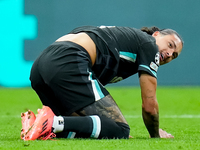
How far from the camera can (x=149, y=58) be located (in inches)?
115

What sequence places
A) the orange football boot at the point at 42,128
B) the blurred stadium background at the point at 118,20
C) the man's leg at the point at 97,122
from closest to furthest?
the orange football boot at the point at 42,128, the man's leg at the point at 97,122, the blurred stadium background at the point at 118,20

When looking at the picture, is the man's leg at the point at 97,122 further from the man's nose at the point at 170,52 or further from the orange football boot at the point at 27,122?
the man's nose at the point at 170,52

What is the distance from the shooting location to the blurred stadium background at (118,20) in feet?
31.2

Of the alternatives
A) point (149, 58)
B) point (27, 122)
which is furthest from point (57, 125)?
point (149, 58)

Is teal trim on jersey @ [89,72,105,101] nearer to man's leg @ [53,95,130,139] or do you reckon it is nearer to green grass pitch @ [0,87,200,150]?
man's leg @ [53,95,130,139]

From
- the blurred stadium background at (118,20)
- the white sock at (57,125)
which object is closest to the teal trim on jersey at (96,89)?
the white sock at (57,125)

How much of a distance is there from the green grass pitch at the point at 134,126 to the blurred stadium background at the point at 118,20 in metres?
1.56

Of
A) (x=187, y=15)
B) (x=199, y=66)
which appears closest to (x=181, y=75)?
(x=199, y=66)

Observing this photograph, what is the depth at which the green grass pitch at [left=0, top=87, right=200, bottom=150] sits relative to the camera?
2418mm

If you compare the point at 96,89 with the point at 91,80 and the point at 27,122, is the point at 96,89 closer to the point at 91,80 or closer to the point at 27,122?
the point at 91,80

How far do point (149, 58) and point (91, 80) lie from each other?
17.9 inches

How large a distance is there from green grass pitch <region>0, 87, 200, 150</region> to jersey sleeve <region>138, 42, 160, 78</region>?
492 mm

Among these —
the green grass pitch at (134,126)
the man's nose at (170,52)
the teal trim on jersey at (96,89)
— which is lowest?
the green grass pitch at (134,126)

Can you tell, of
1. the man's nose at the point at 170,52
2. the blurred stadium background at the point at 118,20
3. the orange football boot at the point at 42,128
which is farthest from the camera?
the blurred stadium background at the point at 118,20
